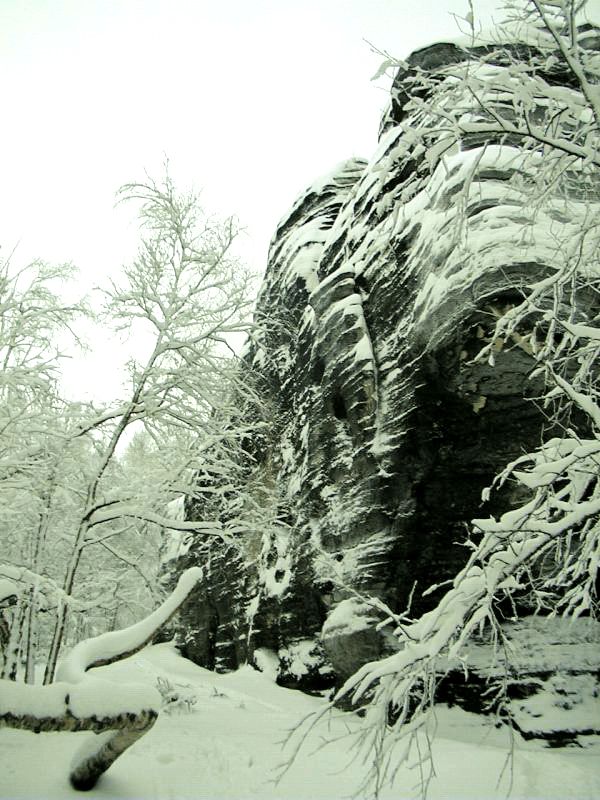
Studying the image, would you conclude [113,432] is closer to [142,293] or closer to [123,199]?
[142,293]

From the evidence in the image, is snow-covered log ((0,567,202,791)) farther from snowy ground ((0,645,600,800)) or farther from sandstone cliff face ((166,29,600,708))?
sandstone cliff face ((166,29,600,708))

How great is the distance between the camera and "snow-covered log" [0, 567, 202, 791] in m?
3.01

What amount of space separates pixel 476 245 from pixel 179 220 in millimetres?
4877

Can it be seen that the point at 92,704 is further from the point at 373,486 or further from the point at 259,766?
the point at 373,486

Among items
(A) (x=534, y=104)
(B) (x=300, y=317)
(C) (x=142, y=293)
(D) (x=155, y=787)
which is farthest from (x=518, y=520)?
(B) (x=300, y=317)

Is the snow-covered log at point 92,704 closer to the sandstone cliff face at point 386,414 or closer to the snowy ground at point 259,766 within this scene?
the snowy ground at point 259,766

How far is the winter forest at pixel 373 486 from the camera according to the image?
3021 mm

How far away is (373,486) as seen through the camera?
883 centimetres

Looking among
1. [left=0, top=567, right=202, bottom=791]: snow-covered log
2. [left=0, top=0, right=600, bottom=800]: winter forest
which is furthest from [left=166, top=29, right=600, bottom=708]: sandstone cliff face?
[left=0, top=567, right=202, bottom=791]: snow-covered log

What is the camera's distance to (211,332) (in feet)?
28.1

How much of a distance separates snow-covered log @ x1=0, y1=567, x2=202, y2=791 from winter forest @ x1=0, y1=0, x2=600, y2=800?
0.05ft

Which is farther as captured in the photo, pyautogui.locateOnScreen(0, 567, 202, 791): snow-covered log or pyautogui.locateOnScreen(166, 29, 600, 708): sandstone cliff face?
pyautogui.locateOnScreen(166, 29, 600, 708): sandstone cliff face

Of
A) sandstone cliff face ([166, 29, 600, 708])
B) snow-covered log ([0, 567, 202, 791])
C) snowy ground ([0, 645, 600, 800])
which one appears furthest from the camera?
sandstone cliff face ([166, 29, 600, 708])

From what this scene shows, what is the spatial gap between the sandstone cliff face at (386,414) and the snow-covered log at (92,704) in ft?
7.39
